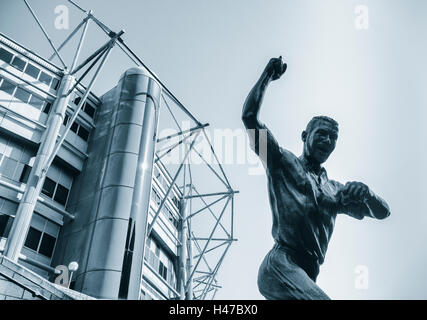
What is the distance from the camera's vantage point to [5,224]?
15781mm

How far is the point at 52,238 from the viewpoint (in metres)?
18.0

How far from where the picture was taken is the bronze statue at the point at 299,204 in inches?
98.5

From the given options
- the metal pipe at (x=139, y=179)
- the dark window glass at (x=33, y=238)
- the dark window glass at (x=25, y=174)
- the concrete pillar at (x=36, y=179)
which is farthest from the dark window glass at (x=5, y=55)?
the dark window glass at (x=33, y=238)

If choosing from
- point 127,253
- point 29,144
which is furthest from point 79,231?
point 29,144

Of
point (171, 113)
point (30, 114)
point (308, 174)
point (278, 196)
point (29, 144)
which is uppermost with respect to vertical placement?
point (171, 113)

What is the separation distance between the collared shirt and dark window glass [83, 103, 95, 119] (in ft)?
69.9

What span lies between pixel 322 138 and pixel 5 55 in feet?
65.6

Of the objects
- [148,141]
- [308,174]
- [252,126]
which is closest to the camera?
[252,126]

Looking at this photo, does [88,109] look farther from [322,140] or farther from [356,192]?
[356,192]

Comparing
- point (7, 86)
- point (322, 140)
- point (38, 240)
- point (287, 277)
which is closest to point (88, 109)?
point (7, 86)
